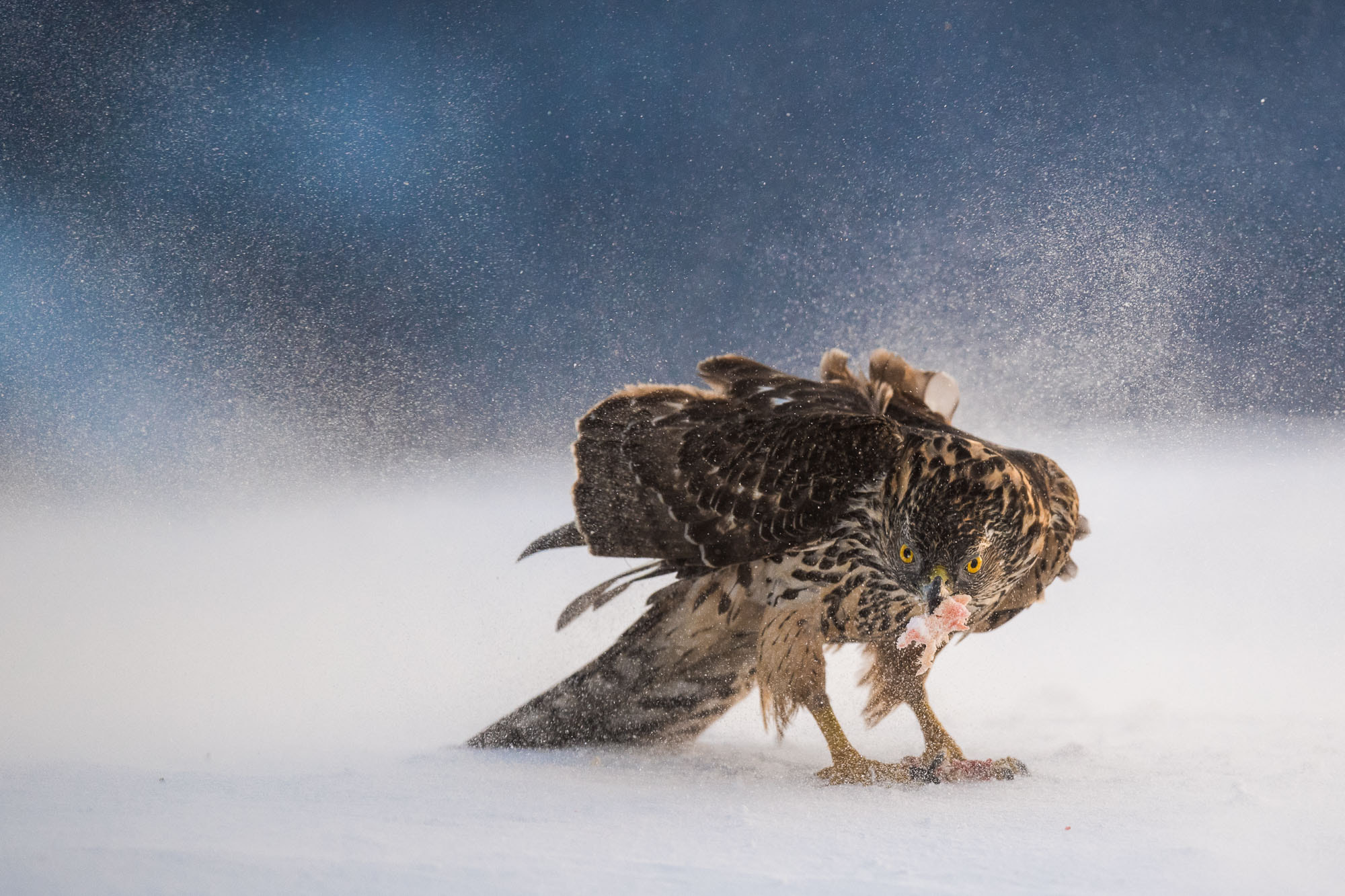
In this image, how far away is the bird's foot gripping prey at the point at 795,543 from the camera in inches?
94.0

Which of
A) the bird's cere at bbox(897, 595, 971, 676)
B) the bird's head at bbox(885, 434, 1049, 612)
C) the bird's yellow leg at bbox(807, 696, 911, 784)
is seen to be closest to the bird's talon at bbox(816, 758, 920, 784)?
the bird's yellow leg at bbox(807, 696, 911, 784)

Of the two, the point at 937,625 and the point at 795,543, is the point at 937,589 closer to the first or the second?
the point at 937,625

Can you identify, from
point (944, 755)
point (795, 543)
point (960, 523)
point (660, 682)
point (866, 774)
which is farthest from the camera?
point (660, 682)

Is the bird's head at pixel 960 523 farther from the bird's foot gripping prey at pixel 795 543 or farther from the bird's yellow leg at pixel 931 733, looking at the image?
the bird's yellow leg at pixel 931 733

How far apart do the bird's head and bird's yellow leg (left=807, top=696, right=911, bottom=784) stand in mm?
408

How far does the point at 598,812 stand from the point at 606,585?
65 cm

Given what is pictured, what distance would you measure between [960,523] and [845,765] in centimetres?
70

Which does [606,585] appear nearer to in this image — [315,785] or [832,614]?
[832,614]

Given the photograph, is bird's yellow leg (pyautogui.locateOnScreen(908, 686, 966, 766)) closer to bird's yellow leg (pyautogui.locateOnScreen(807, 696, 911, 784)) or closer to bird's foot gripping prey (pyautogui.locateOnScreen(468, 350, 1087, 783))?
bird's foot gripping prey (pyautogui.locateOnScreen(468, 350, 1087, 783))

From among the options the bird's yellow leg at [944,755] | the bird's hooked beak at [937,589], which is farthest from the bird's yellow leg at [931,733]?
the bird's hooked beak at [937,589]

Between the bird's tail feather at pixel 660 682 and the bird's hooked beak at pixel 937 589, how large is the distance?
1.58 ft

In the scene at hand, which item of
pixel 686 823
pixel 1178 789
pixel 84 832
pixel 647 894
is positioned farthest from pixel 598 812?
pixel 1178 789

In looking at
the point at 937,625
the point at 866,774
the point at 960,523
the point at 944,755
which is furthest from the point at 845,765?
the point at 960,523

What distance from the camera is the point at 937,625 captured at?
2334 millimetres
